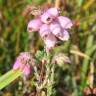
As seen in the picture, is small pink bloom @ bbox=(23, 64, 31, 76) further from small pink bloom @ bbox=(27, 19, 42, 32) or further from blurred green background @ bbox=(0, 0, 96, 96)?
blurred green background @ bbox=(0, 0, 96, 96)

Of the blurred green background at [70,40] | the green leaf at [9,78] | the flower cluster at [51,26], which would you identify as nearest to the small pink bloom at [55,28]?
the flower cluster at [51,26]

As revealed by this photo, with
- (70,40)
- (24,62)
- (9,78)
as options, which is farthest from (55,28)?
(70,40)

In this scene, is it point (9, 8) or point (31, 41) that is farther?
point (9, 8)

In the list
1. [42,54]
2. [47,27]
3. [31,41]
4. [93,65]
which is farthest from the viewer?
[31,41]

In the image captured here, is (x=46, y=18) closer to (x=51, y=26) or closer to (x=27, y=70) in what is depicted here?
(x=51, y=26)

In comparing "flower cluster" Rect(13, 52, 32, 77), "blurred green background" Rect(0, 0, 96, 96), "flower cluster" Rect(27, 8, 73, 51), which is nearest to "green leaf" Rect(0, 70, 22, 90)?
"flower cluster" Rect(13, 52, 32, 77)

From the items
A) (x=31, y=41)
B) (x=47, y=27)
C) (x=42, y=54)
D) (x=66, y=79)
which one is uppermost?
(x=47, y=27)

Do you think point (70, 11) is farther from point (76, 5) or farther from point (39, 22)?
point (39, 22)

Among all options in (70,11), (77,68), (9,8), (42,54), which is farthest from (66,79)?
(42,54)

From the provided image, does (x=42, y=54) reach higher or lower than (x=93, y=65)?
higher
